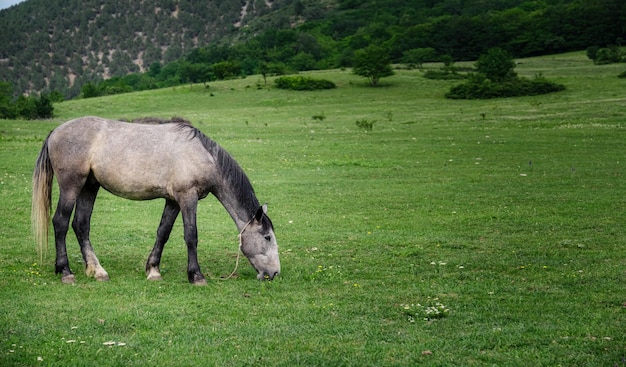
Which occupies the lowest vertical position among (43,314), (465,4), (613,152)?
(613,152)

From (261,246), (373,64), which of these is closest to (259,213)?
(261,246)

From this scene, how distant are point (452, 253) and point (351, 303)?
4.46 meters

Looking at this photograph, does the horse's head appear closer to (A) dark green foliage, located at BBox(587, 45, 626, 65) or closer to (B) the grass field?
(B) the grass field

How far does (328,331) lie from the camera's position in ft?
28.2

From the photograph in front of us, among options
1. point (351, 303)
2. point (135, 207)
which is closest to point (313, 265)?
point (351, 303)

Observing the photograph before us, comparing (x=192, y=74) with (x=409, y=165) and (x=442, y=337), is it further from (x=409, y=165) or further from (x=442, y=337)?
(x=442, y=337)

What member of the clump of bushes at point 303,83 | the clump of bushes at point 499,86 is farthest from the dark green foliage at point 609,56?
the clump of bushes at point 303,83

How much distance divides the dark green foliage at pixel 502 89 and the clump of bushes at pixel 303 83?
16.6 metres

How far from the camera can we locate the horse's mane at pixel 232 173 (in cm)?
1165

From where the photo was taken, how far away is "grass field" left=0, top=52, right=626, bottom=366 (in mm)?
7922

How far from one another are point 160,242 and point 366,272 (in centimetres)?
363

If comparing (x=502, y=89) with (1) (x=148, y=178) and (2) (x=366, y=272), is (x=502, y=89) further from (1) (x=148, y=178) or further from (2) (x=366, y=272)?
(1) (x=148, y=178)

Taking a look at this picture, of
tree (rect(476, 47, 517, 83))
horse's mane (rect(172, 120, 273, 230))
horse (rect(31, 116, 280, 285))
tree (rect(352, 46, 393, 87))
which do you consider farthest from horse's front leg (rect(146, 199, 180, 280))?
tree (rect(352, 46, 393, 87))

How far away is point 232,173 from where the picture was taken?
11.6 metres
